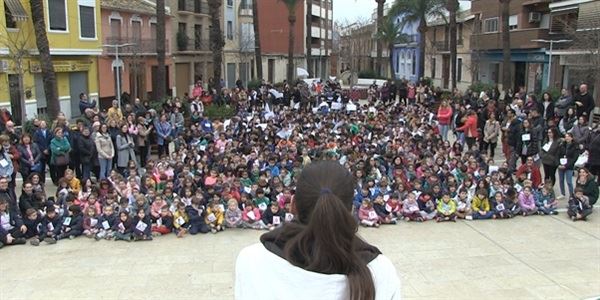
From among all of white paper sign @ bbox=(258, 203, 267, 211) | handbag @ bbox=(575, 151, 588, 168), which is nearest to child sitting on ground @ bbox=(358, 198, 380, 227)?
white paper sign @ bbox=(258, 203, 267, 211)

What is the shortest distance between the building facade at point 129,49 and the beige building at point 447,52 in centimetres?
2360

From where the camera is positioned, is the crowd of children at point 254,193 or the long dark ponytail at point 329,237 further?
the crowd of children at point 254,193

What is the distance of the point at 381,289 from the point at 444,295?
5.54m

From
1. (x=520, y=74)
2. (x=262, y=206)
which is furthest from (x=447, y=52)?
(x=262, y=206)

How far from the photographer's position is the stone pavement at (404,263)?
722 cm

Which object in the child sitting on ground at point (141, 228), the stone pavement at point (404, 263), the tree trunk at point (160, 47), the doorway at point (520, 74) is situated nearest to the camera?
the stone pavement at point (404, 263)

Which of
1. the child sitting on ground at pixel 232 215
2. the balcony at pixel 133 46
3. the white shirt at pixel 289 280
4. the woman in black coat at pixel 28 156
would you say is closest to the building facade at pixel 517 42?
the balcony at pixel 133 46

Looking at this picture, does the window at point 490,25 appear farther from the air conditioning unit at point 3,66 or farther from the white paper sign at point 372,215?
the white paper sign at point 372,215

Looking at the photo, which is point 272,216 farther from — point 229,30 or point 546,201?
point 229,30

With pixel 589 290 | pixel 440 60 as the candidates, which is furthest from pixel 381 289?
pixel 440 60

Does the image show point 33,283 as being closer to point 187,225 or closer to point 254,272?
point 187,225

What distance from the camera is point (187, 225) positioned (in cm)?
990

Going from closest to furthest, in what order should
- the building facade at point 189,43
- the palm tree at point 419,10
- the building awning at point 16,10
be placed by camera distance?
the building awning at point 16,10
the building facade at point 189,43
the palm tree at point 419,10

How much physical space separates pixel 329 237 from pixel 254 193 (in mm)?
9122
